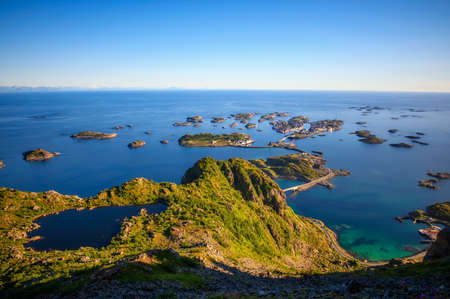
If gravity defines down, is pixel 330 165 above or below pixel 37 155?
below

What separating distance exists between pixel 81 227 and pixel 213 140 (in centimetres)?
14972

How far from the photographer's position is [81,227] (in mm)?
36312

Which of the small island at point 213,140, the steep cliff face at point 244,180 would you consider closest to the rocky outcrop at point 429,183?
the steep cliff face at point 244,180

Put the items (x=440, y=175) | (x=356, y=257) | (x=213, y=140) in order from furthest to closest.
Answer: (x=213, y=140) → (x=440, y=175) → (x=356, y=257)

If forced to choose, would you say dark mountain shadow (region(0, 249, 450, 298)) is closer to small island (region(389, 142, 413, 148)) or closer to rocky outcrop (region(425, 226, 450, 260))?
rocky outcrop (region(425, 226, 450, 260))

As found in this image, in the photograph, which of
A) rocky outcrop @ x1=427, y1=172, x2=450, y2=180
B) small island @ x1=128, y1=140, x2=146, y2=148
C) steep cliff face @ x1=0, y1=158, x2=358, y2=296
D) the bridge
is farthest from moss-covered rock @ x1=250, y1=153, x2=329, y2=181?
small island @ x1=128, y1=140, x2=146, y2=148

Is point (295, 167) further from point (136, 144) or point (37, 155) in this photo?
point (37, 155)

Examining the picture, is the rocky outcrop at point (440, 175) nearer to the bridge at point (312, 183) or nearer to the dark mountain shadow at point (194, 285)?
the bridge at point (312, 183)

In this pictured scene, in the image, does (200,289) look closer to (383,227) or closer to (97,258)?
(97,258)

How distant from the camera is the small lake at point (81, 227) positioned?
3216 centimetres

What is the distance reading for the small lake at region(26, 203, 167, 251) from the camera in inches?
1266

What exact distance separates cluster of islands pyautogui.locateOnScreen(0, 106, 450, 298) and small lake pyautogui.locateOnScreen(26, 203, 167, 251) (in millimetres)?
1439

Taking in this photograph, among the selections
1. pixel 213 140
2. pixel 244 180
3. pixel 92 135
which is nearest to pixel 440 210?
pixel 244 180

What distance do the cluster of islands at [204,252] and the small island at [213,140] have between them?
109 meters
